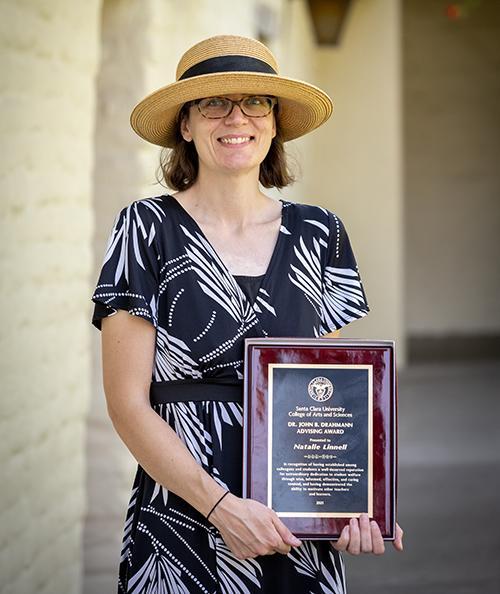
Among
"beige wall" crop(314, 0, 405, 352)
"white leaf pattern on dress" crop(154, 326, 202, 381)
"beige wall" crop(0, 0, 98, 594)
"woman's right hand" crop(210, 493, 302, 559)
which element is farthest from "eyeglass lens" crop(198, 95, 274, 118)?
"beige wall" crop(314, 0, 405, 352)

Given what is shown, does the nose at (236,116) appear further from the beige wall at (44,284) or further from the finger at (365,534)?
the beige wall at (44,284)

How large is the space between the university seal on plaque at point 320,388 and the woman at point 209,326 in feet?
0.48

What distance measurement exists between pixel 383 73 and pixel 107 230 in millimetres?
7101

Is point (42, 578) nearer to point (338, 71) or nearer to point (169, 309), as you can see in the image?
point (169, 309)

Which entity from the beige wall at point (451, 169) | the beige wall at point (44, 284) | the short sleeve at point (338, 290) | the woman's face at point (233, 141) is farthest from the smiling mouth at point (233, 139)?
the beige wall at point (451, 169)

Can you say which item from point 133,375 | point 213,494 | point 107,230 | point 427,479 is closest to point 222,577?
point 213,494

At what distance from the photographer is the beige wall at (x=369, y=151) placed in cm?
1188

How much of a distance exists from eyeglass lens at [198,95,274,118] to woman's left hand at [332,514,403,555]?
0.88m

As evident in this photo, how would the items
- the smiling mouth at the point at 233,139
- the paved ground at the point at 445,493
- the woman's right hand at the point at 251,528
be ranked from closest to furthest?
the woman's right hand at the point at 251,528
the smiling mouth at the point at 233,139
the paved ground at the point at 445,493

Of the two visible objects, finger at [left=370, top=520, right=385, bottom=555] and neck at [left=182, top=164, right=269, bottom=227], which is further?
neck at [left=182, top=164, right=269, bottom=227]

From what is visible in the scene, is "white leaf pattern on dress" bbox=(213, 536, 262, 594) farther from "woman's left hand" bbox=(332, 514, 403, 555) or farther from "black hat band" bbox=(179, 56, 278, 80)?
"black hat band" bbox=(179, 56, 278, 80)

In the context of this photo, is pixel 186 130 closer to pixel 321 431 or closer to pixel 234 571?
pixel 321 431

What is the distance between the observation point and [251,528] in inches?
97.1

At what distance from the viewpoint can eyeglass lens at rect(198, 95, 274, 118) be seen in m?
2.71
